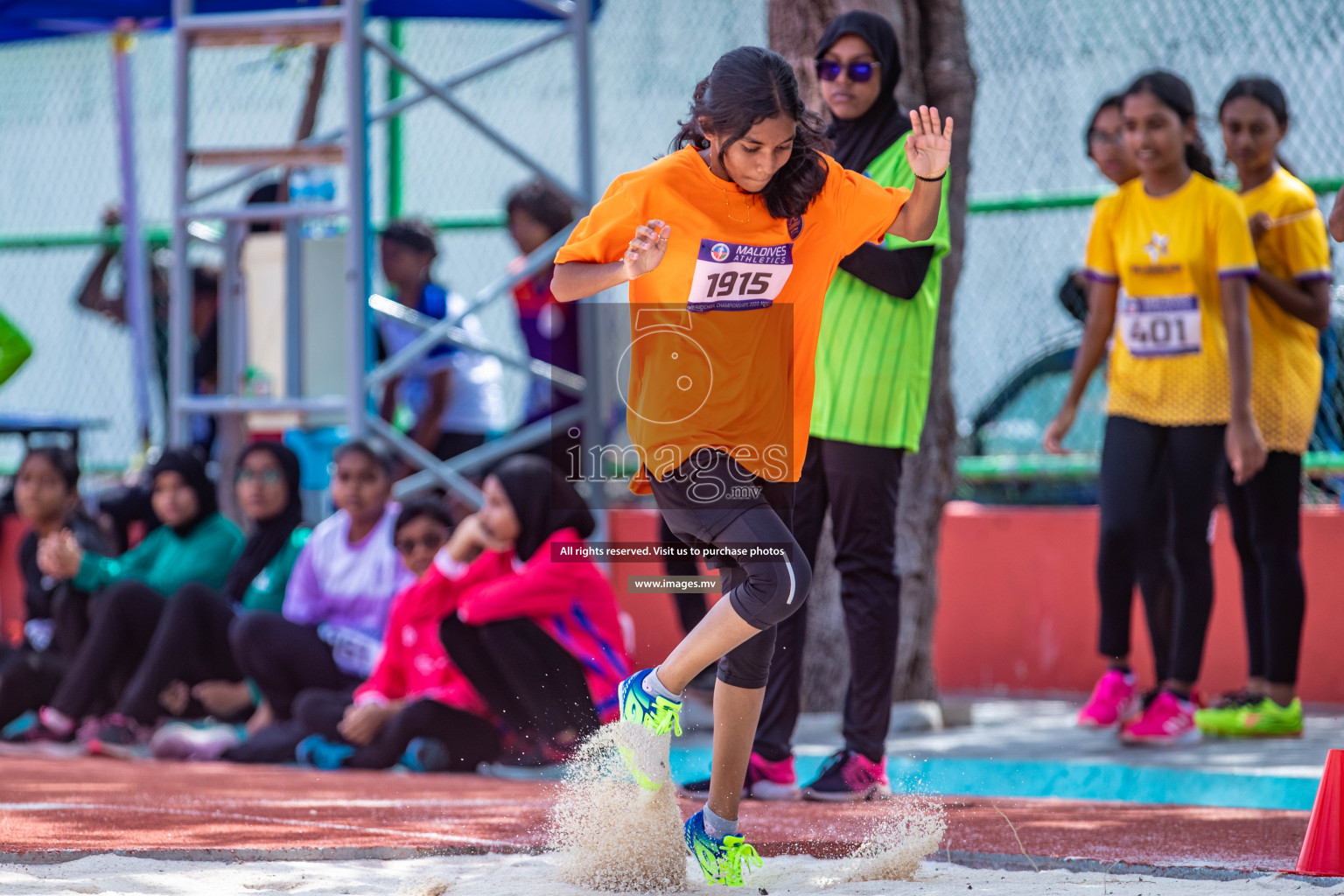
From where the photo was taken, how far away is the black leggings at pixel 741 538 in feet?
9.70

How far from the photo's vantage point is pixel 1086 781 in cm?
446

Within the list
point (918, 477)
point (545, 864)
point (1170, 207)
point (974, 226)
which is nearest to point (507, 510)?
point (918, 477)

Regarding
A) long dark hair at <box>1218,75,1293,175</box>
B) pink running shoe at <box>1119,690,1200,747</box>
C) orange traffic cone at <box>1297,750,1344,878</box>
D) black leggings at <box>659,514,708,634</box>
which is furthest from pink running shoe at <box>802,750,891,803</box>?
long dark hair at <box>1218,75,1293,175</box>

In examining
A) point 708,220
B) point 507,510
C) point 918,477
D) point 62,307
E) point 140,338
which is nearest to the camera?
point 708,220

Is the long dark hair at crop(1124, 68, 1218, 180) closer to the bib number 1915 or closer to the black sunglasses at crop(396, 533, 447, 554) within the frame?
the bib number 1915

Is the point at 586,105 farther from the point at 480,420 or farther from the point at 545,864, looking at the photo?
the point at 545,864

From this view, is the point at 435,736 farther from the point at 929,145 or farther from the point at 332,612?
the point at 929,145

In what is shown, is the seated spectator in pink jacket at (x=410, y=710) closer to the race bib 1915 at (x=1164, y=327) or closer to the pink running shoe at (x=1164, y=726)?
the pink running shoe at (x=1164, y=726)

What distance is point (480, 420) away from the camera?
23.4 feet

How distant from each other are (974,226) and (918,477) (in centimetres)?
172

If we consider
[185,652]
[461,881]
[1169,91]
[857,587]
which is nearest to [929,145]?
[857,587]

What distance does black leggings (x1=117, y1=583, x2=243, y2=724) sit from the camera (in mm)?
5703

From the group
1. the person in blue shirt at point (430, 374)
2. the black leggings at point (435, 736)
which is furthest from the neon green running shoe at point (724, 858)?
the person in blue shirt at point (430, 374)

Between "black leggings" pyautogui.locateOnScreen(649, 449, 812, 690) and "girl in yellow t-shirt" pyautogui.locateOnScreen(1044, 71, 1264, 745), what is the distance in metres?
2.24
